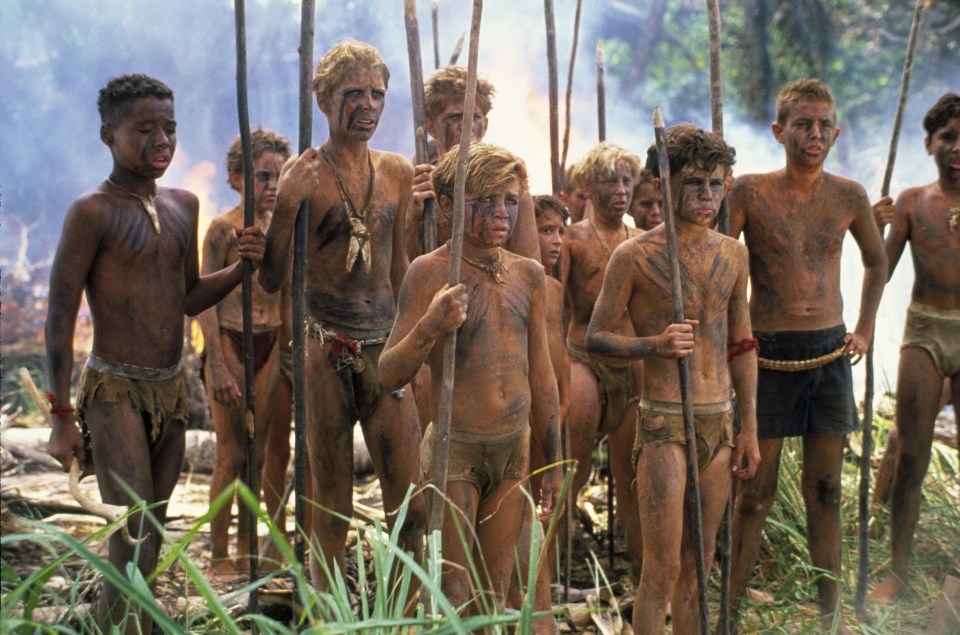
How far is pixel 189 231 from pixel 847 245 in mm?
9726

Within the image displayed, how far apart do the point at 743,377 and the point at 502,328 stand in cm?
107

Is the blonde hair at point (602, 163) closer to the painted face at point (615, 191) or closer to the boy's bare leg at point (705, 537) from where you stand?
the painted face at point (615, 191)

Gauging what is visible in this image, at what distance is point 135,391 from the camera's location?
4.04m

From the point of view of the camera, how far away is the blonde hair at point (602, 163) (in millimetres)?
5613

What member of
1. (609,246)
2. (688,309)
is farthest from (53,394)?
(609,246)

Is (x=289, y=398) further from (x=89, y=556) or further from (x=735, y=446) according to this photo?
(x=89, y=556)

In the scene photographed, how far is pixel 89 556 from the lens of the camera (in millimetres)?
2471

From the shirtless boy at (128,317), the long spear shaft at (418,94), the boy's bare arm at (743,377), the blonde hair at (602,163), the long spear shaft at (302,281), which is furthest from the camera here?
the blonde hair at (602,163)

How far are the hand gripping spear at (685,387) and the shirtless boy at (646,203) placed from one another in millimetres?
2117

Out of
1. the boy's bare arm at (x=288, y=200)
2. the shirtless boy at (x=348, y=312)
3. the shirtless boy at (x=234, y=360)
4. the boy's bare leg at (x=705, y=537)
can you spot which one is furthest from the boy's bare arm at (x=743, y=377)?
the shirtless boy at (x=234, y=360)

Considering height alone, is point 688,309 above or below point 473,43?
below

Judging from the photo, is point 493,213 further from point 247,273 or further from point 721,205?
point 721,205

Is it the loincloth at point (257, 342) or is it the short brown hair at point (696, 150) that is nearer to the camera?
the short brown hair at point (696, 150)

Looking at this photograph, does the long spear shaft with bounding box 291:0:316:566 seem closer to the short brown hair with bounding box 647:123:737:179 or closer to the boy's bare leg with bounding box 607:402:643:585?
the short brown hair with bounding box 647:123:737:179
